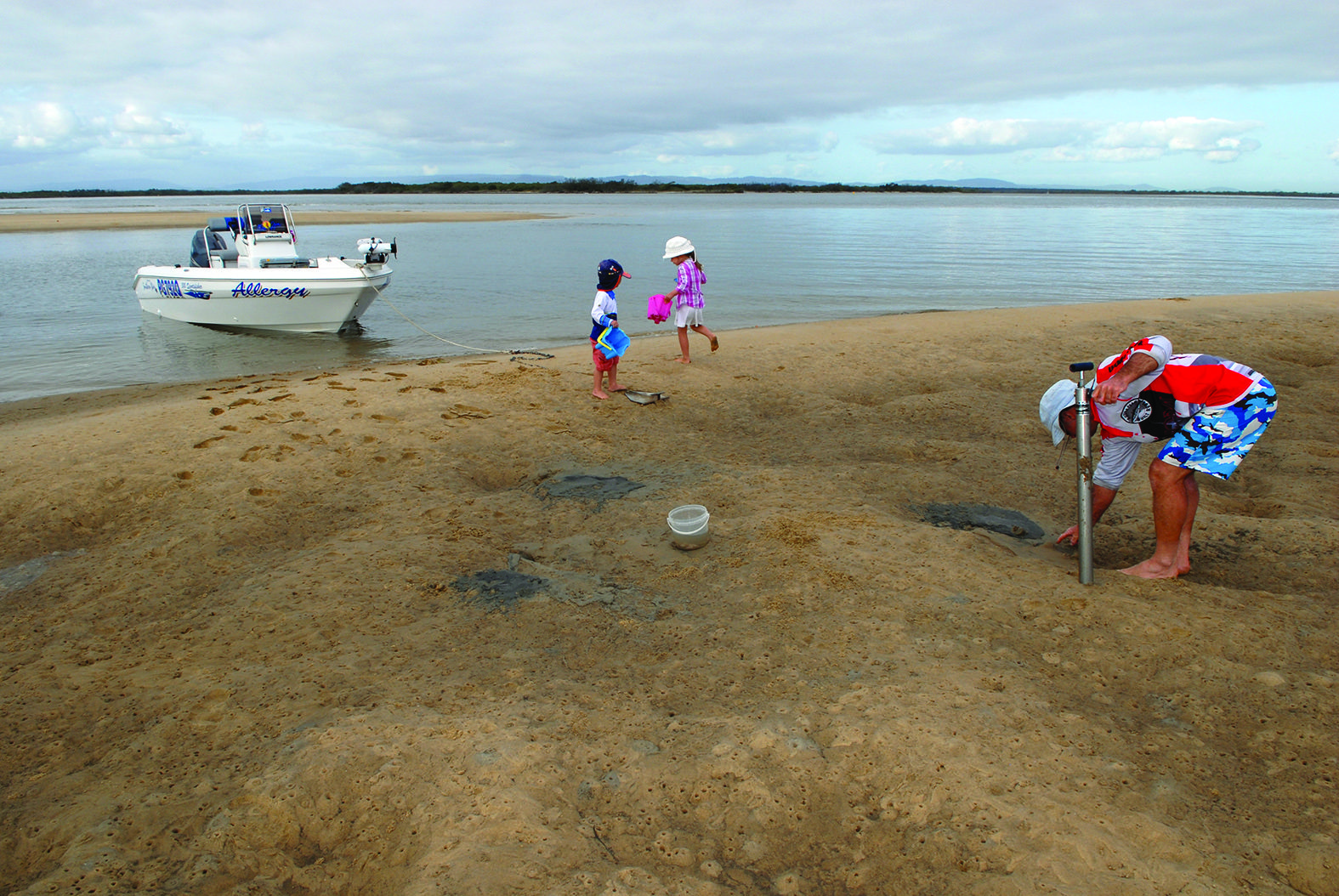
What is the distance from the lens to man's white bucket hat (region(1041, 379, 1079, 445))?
4129mm

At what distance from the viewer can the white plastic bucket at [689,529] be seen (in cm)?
436

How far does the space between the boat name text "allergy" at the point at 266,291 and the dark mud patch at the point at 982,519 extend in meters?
11.9

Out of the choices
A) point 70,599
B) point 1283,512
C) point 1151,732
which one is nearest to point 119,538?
point 70,599

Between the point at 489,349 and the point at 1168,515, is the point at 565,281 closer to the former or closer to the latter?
the point at 489,349

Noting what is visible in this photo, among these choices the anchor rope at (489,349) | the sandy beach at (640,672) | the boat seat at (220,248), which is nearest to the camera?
the sandy beach at (640,672)

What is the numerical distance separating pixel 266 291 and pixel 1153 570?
13.8 m

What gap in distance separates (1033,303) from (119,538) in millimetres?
16933

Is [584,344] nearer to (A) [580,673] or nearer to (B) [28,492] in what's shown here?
(B) [28,492]

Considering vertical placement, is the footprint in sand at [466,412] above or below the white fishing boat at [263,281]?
below

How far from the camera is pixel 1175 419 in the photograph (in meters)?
3.78

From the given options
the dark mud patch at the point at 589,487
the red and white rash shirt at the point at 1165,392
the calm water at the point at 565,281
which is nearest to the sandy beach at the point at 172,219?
the calm water at the point at 565,281

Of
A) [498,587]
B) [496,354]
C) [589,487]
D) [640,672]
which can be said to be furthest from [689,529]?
[496,354]

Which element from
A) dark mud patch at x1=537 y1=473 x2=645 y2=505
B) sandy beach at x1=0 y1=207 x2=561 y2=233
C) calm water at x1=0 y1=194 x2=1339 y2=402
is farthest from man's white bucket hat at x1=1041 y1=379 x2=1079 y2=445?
sandy beach at x1=0 y1=207 x2=561 y2=233

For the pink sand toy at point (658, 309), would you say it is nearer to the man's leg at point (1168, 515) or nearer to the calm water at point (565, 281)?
the calm water at point (565, 281)
